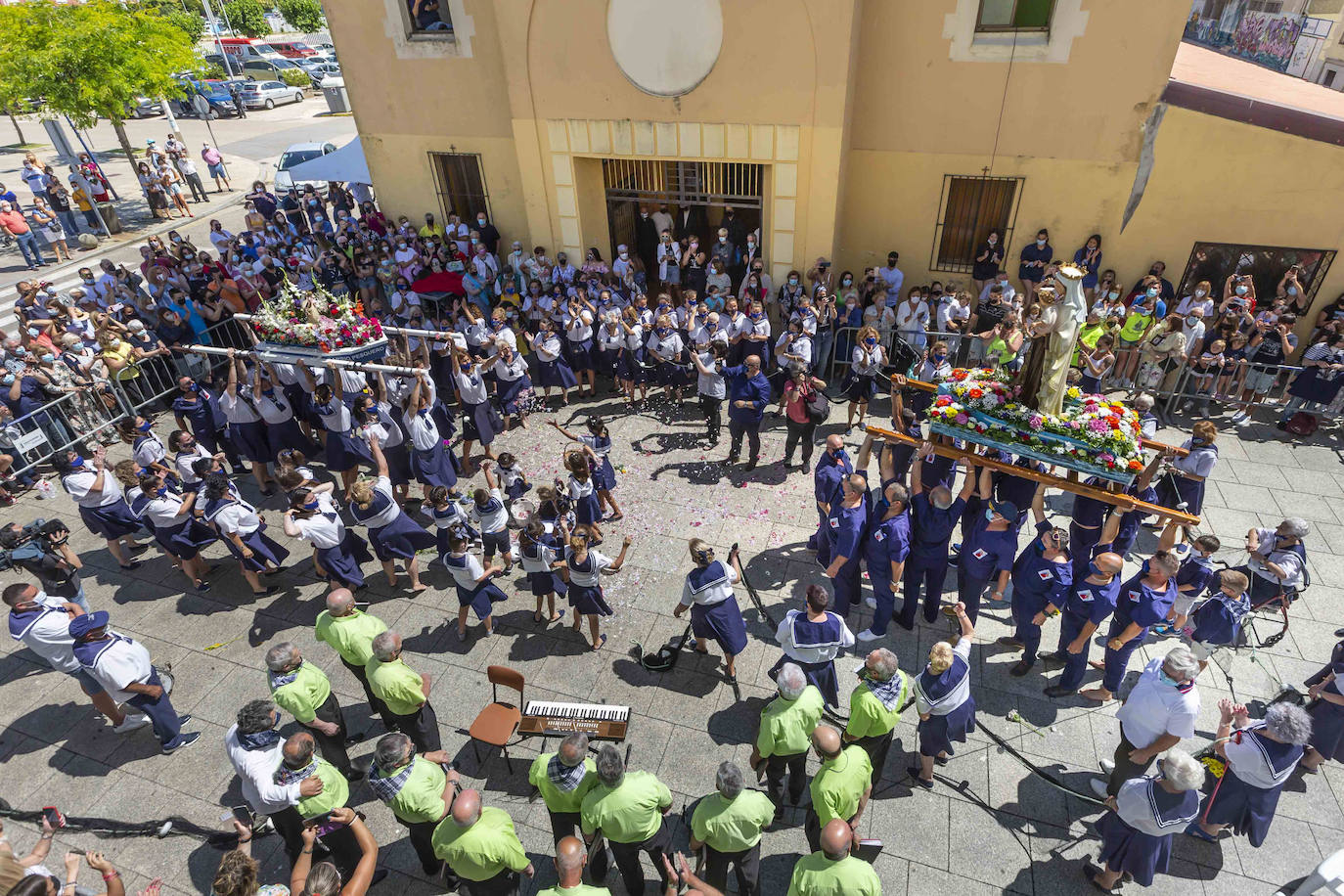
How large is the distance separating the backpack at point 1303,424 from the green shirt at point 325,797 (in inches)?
523

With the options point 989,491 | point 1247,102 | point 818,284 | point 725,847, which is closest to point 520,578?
point 725,847

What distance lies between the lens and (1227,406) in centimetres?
1139

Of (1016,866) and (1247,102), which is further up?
(1247,102)

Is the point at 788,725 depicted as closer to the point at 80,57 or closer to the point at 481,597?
the point at 481,597

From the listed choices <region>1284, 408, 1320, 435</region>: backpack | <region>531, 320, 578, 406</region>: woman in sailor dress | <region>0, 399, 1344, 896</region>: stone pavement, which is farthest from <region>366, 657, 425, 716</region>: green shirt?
<region>1284, 408, 1320, 435</region>: backpack

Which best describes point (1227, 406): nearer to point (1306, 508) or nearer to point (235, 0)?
point (1306, 508)

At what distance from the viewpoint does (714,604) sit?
21.9 feet

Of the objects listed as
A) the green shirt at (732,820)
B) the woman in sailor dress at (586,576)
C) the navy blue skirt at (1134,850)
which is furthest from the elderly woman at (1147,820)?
the woman in sailor dress at (586,576)

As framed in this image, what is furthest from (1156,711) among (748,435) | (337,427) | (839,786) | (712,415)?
(337,427)

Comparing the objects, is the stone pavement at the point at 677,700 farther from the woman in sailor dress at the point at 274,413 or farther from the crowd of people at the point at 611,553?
the woman in sailor dress at the point at 274,413

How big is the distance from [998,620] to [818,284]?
6588 millimetres

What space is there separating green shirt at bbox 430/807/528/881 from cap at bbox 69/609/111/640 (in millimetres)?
3899

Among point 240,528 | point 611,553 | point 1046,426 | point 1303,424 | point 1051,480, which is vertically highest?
point 1046,426

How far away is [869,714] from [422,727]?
→ 3783 mm
